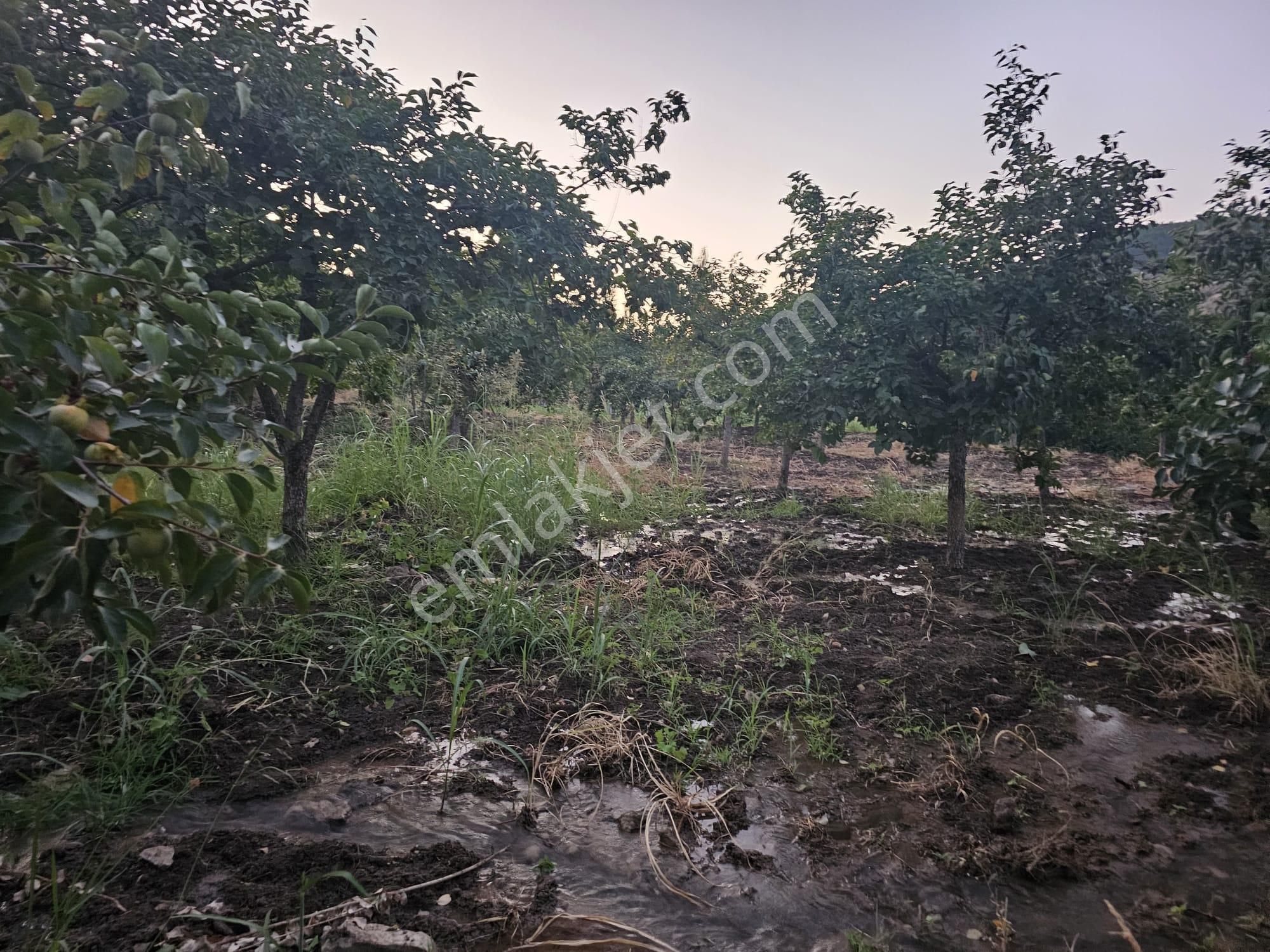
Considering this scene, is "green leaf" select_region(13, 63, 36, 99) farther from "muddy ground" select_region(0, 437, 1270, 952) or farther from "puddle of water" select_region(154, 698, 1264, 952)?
"puddle of water" select_region(154, 698, 1264, 952)

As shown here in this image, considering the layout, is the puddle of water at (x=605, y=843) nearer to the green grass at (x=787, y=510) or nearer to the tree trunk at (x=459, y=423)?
the tree trunk at (x=459, y=423)

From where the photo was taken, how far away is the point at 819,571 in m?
4.36

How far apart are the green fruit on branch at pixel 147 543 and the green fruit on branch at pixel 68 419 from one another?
142mm

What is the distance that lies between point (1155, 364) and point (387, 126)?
187 inches

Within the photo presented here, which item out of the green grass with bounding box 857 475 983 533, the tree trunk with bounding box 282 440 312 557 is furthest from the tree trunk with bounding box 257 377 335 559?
the green grass with bounding box 857 475 983 533

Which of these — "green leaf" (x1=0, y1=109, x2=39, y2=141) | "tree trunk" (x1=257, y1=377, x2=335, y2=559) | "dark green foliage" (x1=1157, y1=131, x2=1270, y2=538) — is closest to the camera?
"green leaf" (x1=0, y1=109, x2=39, y2=141)

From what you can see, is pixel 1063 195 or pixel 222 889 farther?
pixel 1063 195

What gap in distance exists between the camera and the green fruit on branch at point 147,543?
2.55 feet

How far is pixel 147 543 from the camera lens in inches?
30.8

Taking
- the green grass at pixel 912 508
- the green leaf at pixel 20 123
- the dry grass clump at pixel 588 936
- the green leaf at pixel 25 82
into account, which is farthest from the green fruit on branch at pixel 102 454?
the green grass at pixel 912 508

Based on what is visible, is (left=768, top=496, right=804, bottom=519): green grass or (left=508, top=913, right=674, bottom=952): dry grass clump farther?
(left=768, top=496, right=804, bottom=519): green grass

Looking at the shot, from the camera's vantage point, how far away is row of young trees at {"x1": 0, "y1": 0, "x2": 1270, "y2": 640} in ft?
2.92

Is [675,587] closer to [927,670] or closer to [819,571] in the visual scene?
[819,571]

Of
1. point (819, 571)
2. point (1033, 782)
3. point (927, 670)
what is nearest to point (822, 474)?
point (819, 571)
